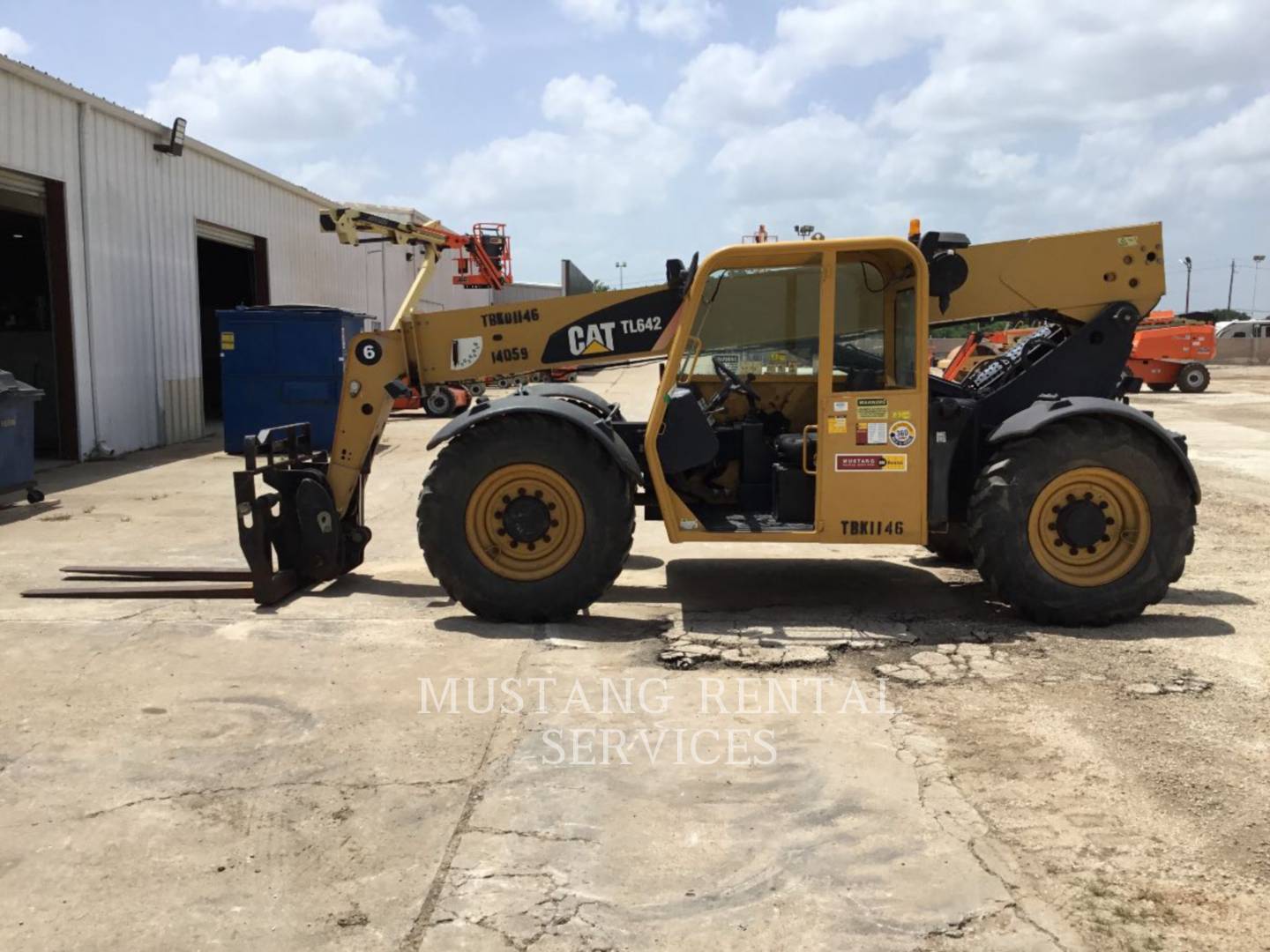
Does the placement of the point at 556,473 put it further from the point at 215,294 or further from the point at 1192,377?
the point at 1192,377

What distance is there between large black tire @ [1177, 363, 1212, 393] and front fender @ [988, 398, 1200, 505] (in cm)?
2669

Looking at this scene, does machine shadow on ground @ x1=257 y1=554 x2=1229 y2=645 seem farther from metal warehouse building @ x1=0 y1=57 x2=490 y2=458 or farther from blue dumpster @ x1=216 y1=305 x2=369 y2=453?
blue dumpster @ x1=216 y1=305 x2=369 y2=453

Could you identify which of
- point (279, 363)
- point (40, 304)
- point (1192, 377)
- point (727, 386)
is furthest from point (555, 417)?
point (1192, 377)

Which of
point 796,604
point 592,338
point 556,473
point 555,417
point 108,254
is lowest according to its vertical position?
point 796,604

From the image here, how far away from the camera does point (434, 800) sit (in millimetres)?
3887

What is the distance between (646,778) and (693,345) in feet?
10.4

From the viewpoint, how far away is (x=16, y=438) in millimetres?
Result: 10664

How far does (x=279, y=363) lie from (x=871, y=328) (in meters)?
12.0

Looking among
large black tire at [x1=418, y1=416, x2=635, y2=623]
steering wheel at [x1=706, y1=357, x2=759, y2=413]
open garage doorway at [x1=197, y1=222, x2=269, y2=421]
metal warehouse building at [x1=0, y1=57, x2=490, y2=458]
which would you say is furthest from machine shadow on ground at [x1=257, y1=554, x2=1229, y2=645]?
open garage doorway at [x1=197, y1=222, x2=269, y2=421]

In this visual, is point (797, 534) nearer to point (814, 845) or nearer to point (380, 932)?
point (814, 845)

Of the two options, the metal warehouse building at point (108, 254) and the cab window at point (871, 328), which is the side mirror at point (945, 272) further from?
the metal warehouse building at point (108, 254)

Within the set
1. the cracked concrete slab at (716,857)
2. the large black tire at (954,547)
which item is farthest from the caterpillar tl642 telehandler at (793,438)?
the cracked concrete slab at (716,857)

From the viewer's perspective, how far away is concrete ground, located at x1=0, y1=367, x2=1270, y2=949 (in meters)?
3.15

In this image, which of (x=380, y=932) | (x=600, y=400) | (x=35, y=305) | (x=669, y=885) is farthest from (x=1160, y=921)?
(x=35, y=305)
